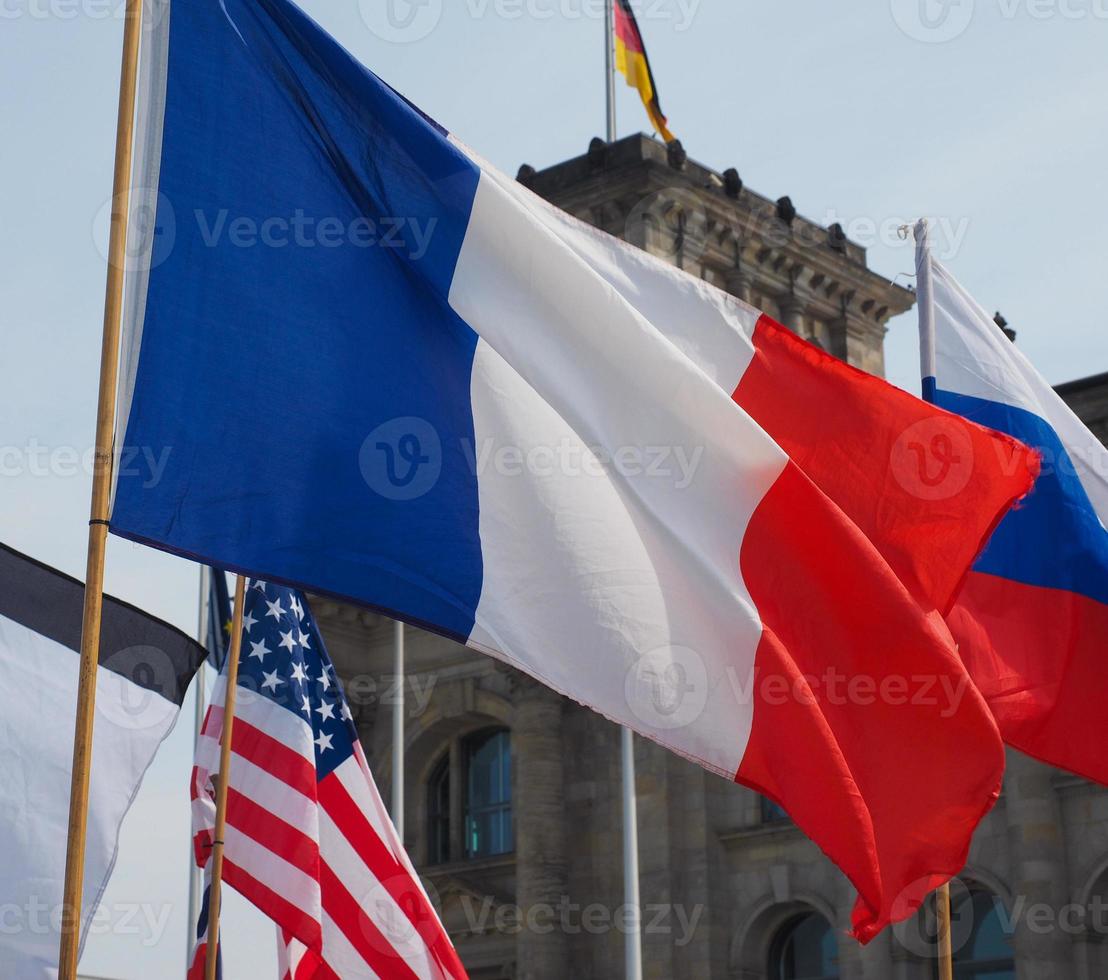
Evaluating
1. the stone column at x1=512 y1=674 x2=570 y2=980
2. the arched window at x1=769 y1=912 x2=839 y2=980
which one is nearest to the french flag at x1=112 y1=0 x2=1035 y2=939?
the arched window at x1=769 y1=912 x2=839 y2=980

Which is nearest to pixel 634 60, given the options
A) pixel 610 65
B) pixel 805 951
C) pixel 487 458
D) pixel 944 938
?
pixel 610 65

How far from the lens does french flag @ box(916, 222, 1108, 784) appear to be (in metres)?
12.1

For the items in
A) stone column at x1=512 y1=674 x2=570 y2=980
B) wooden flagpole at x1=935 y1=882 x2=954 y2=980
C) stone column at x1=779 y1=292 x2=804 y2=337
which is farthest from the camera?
stone column at x1=779 y1=292 x2=804 y2=337

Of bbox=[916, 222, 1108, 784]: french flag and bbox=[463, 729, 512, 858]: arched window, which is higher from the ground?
bbox=[463, 729, 512, 858]: arched window

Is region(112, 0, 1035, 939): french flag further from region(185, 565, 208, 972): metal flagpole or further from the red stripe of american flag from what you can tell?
region(185, 565, 208, 972): metal flagpole

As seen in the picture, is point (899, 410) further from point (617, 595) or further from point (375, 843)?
point (375, 843)

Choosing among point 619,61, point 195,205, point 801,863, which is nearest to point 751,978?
point 801,863

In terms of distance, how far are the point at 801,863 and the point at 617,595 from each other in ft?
75.7

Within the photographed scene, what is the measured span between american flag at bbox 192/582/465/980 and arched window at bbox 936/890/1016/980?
14948 mm

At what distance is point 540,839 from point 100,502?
25.9m

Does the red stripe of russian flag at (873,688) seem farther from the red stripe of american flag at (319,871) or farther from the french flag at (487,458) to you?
the red stripe of american flag at (319,871)

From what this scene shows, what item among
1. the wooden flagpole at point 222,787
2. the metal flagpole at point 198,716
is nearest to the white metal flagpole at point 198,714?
the metal flagpole at point 198,716

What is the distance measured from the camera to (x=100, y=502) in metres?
7.79

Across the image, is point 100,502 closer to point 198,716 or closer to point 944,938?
point 944,938
